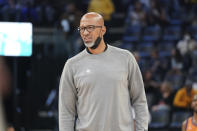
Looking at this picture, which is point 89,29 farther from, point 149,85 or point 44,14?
point 44,14

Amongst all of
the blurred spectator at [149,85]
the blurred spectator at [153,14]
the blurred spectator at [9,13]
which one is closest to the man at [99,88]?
the blurred spectator at [149,85]

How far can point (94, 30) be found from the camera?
4.32 m

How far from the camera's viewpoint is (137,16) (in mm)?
16484

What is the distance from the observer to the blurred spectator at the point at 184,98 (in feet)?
42.7

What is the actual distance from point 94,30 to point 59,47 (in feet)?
33.5

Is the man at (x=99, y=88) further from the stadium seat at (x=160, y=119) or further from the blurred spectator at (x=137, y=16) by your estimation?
the blurred spectator at (x=137, y=16)

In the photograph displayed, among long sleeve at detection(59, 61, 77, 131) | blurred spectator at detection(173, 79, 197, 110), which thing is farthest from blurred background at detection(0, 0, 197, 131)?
long sleeve at detection(59, 61, 77, 131)

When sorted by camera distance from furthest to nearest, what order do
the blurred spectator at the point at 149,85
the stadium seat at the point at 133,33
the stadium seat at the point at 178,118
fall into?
the stadium seat at the point at 133,33, the blurred spectator at the point at 149,85, the stadium seat at the point at 178,118

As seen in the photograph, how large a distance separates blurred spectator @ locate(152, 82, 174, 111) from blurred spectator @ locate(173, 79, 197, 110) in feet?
0.38

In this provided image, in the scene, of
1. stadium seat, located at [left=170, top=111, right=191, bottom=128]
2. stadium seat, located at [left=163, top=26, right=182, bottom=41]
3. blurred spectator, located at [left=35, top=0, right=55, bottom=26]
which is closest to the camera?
stadium seat, located at [left=170, top=111, right=191, bottom=128]

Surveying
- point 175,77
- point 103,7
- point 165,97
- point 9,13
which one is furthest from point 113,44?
point 165,97

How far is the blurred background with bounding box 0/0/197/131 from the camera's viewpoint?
43.7 feet

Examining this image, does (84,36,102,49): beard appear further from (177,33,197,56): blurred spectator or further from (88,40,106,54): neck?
(177,33,197,56): blurred spectator

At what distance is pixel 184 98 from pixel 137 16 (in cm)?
401
